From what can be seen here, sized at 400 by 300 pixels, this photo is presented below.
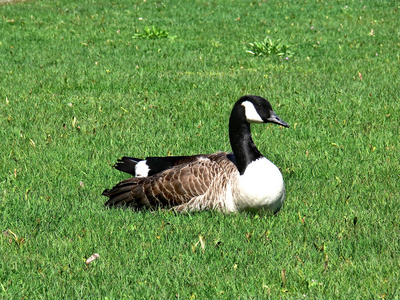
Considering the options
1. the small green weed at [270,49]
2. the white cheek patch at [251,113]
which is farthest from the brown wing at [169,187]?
the small green weed at [270,49]

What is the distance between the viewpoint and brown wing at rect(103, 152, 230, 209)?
17.3 feet

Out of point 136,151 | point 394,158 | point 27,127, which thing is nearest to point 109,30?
point 27,127

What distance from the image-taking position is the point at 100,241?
15.2ft

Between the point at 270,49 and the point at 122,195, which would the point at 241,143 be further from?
the point at 270,49

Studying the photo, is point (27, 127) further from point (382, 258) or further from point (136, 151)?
point (382, 258)

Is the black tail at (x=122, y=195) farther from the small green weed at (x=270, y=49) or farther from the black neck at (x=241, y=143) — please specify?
the small green weed at (x=270, y=49)

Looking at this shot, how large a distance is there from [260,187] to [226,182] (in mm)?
436

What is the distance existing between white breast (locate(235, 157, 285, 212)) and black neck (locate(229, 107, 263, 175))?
96mm

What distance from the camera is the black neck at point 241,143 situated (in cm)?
515

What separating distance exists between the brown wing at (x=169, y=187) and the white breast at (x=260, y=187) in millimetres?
414

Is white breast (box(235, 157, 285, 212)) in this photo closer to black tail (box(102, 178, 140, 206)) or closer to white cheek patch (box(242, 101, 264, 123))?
white cheek patch (box(242, 101, 264, 123))

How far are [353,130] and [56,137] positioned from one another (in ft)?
13.4

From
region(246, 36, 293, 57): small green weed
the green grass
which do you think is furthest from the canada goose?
region(246, 36, 293, 57): small green weed

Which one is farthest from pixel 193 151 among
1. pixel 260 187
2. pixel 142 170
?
pixel 260 187
